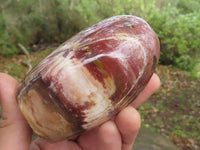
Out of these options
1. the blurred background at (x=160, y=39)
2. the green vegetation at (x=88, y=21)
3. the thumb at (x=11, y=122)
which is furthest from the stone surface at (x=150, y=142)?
the green vegetation at (x=88, y=21)

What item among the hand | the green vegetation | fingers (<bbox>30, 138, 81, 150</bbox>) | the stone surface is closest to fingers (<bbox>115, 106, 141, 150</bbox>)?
the hand

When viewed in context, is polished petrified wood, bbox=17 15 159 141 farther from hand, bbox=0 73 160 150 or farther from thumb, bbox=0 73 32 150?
thumb, bbox=0 73 32 150

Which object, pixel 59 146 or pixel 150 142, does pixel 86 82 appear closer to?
pixel 59 146

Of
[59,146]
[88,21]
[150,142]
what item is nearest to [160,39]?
[88,21]

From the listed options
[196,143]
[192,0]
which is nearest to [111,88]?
[196,143]

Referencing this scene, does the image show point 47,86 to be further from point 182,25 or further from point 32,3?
point 32,3

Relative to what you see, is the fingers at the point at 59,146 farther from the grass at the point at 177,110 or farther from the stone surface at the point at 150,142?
the grass at the point at 177,110

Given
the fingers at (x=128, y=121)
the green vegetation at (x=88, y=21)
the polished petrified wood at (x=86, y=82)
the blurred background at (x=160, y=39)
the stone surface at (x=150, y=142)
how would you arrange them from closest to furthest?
the polished petrified wood at (x=86, y=82), the fingers at (x=128, y=121), the stone surface at (x=150, y=142), the blurred background at (x=160, y=39), the green vegetation at (x=88, y=21)
